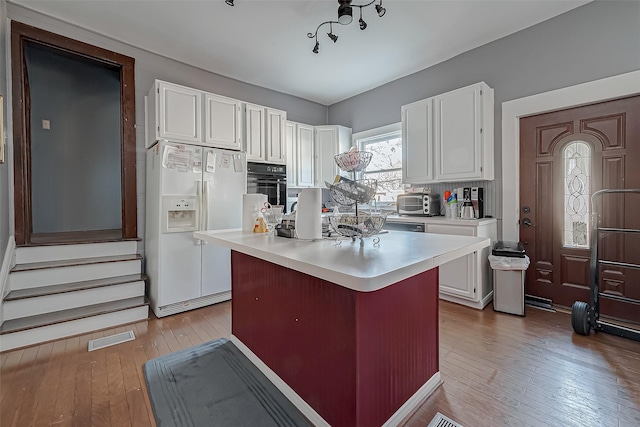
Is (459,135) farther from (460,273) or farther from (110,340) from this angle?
(110,340)

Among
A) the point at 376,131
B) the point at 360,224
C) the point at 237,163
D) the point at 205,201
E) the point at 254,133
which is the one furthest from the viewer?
the point at 376,131

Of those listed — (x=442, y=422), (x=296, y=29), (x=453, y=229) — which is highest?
(x=296, y=29)

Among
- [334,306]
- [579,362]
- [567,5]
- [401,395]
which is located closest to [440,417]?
[401,395]

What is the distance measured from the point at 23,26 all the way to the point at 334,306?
145 inches

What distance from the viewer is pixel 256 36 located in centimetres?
290

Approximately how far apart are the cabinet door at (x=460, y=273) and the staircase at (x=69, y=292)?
308 centimetres

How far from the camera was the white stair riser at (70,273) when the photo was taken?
93.1 inches

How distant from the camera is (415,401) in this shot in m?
1.46

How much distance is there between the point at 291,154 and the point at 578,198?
3.41 metres

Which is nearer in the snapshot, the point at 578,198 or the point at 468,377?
the point at 468,377

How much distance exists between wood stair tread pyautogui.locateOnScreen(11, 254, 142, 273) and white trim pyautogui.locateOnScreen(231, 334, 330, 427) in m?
1.74

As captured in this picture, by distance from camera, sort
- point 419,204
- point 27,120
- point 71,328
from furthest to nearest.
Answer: point 419,204 → point 27,120 → point 71,328

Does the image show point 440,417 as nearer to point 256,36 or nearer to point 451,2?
point 451,2

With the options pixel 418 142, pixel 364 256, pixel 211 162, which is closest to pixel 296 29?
pixel 211 162
